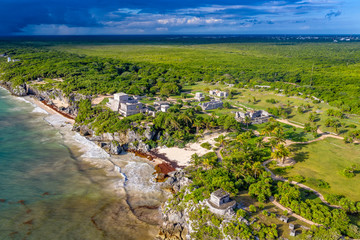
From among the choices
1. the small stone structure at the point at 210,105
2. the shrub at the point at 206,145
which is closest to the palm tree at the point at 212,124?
the shrub at the point at 206,145

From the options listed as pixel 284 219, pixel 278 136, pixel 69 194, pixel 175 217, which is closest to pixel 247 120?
pixel 278 136

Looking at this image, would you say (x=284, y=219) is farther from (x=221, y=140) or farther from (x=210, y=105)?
(x=210, y=105)

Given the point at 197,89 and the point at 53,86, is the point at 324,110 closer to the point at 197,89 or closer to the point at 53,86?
the point at 197,89

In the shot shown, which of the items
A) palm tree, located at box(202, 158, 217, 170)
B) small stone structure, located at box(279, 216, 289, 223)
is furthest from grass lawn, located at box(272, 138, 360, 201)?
palm tree, located at box(202, 158, 217, 170)

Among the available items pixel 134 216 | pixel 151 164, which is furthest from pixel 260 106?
pixel 134 216

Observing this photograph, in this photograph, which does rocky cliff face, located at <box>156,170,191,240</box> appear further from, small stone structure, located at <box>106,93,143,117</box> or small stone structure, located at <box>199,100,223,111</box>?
small stone structure, located at <box>199,100,223,111</box>
